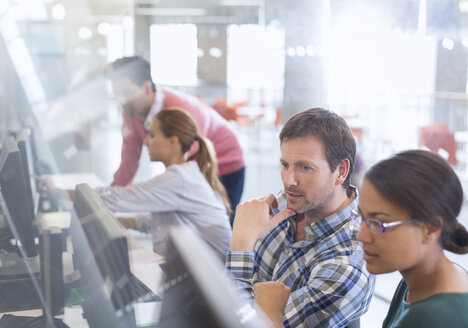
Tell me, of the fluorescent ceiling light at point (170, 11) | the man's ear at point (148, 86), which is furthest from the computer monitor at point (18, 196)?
the fluorescent ceiling light at point (170, 11)

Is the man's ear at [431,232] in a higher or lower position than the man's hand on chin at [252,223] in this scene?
higher

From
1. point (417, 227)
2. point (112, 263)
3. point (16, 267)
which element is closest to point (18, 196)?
point (16, 267)

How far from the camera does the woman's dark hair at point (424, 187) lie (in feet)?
3.19

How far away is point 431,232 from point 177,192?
1432mm

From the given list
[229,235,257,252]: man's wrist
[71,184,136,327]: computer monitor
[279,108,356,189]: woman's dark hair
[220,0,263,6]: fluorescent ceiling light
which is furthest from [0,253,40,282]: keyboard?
[220,0,263,6]: fluorescent ceiling light

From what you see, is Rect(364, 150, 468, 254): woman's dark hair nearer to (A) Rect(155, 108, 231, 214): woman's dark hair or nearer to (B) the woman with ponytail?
(B) the woman with ponytail

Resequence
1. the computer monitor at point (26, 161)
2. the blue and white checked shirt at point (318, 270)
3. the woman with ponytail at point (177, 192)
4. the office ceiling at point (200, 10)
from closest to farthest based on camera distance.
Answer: the blue and white checked shirt at point (318, 270), the computer monitor at point (26, 161), the woman with ponytail at point (177, 192), the office ceiling at point (200, 10)

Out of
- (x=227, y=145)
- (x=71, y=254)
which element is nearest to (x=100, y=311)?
(x=71, y=254)

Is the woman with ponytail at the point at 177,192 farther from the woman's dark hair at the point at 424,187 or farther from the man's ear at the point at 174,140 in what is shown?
the woman's dark hair at the point at 424,187

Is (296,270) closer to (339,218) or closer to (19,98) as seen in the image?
(339,218)

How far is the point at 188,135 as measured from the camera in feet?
7.98

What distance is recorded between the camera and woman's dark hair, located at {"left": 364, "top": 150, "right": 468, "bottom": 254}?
0.97m

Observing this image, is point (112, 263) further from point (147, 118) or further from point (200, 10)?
point (200, 10)

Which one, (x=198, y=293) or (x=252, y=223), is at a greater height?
(x=198, y=293)
